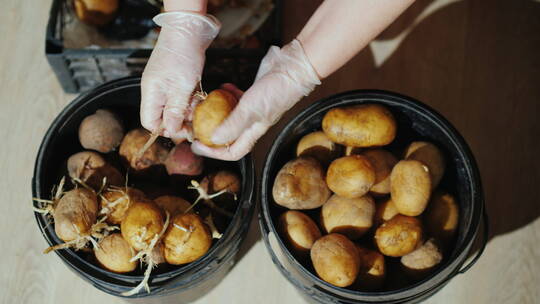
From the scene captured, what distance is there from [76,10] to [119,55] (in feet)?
0.64

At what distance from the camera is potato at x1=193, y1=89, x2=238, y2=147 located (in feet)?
2.37

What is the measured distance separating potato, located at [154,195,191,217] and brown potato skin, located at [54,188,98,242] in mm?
93

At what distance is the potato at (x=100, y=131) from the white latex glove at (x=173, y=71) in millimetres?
73

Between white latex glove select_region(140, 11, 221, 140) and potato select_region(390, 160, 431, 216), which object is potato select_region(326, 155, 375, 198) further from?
white latex glove select_region(140, 11, 221, 140)

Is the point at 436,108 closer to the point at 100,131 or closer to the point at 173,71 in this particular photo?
the point at 173,71

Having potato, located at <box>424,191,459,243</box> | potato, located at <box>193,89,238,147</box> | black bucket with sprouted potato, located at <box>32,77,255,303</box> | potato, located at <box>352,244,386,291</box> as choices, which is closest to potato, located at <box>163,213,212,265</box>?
black bucket with sprouted potato, located at <box>32,77,255,303</box>

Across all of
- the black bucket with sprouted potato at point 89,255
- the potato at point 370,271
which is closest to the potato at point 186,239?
the black bucket with sprouted potato at point 89,255

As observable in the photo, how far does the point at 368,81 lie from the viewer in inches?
40.8

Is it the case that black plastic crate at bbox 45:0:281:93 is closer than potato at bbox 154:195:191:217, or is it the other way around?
potato at bbox 154:195:191:217

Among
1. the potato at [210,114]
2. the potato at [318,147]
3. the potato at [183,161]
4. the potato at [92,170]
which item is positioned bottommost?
the potato at [318,147]

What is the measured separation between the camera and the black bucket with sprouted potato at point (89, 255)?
2.27ft

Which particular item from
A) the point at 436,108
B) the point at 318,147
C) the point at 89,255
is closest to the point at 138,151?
the point at 89,255

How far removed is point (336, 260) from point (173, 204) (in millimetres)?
251

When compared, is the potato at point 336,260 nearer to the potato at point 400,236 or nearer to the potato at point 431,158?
the potato at point 400,236
